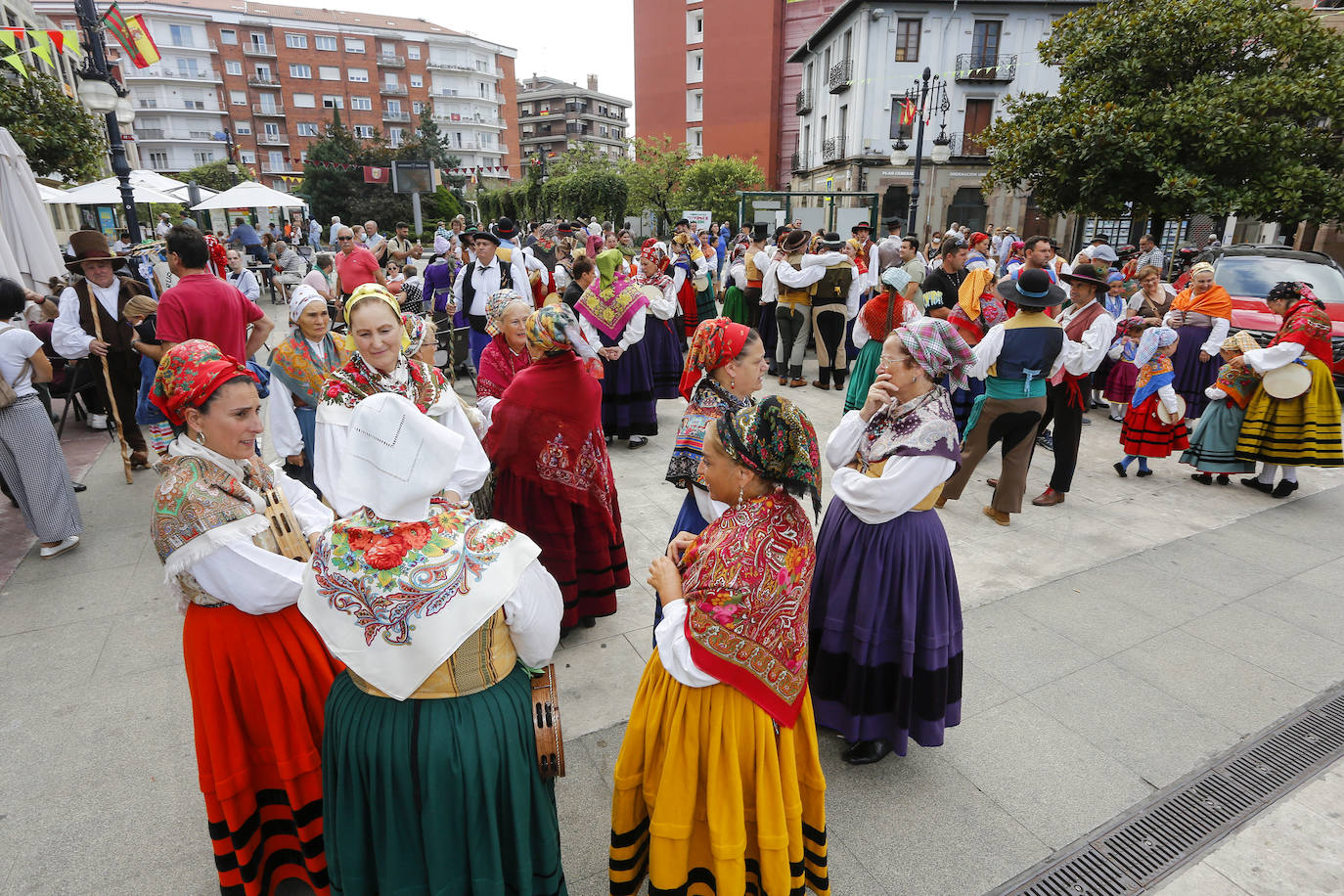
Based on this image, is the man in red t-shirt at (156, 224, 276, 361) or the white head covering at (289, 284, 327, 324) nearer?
the white head covering at (289, 284, 327, 324)

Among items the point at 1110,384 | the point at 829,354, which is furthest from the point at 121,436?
the point at 1110,384

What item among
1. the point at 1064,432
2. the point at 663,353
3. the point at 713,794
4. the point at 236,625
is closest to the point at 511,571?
the point at 713,794

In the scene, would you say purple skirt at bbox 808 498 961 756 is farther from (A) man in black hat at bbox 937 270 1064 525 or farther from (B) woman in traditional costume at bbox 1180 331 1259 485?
(B) woman in traditional costume at bbox 1180 331 1259 485

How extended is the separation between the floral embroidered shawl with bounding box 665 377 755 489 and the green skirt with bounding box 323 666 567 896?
131 centimetres

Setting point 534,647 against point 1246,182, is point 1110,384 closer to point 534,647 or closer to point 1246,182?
point 1246,182

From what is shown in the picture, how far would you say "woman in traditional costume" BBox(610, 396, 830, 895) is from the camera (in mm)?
1909

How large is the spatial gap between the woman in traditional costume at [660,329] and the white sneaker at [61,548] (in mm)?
5317

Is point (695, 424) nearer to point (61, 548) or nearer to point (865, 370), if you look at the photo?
point (865, 370)

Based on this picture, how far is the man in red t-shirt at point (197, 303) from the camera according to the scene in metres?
4.68

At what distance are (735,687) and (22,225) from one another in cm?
949

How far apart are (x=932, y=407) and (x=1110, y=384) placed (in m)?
7.04

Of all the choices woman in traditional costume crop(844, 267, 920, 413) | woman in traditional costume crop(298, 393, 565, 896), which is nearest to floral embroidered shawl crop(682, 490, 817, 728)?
woman in traditional costume crop(298, 393, 565, 896)

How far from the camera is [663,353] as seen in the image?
843 centimetres

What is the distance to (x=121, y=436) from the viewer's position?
6496 mm
